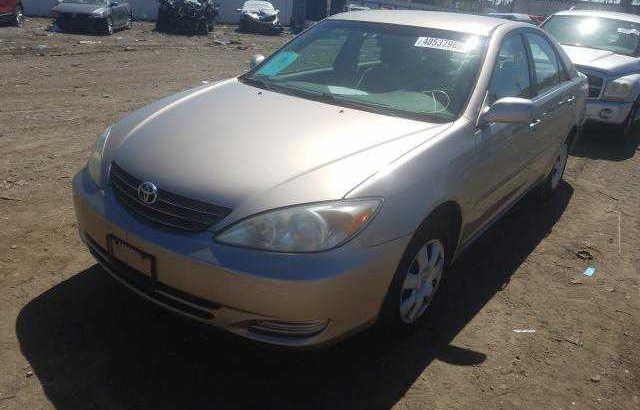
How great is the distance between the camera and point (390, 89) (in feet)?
11.1

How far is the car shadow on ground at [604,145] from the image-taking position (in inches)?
284

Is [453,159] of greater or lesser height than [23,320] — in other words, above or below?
above

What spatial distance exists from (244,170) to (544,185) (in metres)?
3.65

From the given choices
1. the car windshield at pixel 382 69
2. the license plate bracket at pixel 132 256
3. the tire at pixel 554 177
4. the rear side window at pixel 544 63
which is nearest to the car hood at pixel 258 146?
the car windshield at pixel 382 69

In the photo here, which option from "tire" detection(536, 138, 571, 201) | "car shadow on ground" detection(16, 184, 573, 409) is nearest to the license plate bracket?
"car shadow on ground" detection(16, 184, 573, 409)

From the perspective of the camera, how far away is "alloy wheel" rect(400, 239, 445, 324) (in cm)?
280

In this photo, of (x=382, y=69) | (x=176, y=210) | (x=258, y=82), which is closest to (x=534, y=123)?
(x=382, y=69)

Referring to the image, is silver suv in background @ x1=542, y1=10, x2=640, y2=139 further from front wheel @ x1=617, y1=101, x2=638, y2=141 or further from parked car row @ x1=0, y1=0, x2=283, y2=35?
parked car row @ x1=0, y1=0, x2=283, y2=35

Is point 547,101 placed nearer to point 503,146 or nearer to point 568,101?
point 568,101

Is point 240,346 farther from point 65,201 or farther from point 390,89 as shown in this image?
point 65,201

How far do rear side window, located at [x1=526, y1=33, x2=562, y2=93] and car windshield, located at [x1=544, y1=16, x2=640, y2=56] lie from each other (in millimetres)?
4142

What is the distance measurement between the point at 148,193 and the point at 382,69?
5.99ft

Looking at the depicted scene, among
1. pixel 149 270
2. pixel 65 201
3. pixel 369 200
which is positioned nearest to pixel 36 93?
→ pixel 65 201

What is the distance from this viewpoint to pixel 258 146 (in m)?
2.69
